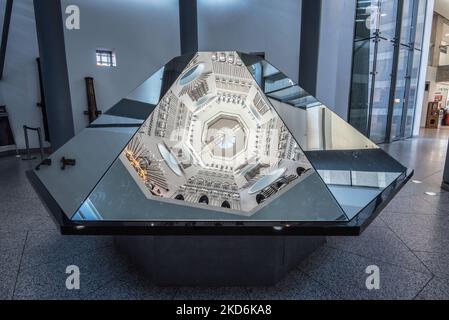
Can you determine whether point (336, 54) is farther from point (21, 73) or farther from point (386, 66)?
point (21, 73)

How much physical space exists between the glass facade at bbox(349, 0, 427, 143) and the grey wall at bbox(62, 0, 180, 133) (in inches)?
181

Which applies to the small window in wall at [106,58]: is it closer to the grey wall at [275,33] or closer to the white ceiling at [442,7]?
the grey wall at [275,33]

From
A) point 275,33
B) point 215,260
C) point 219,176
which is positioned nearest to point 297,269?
point 215,260

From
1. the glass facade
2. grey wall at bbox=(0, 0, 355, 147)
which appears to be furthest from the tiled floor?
the glass facade

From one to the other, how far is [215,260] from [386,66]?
7.84 meters

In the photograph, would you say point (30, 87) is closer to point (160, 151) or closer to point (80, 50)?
point (80, 50)

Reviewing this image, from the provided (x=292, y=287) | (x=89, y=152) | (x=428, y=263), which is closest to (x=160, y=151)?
(x=89, y=152)

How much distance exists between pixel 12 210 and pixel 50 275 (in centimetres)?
162

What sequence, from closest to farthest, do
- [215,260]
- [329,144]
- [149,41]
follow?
1. [215,260]
2. [329,144]
3. [149,41]

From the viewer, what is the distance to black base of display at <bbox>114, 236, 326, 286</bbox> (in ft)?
5.27

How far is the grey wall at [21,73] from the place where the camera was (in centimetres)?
571

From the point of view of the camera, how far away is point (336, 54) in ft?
19.2

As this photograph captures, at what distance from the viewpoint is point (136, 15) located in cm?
642

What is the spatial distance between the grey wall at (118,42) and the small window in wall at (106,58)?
9 cm
